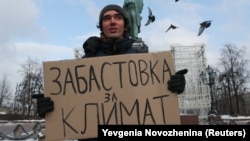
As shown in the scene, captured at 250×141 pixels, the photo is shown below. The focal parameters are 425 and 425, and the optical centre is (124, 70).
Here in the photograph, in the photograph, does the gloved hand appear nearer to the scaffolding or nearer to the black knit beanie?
the black knit beanie

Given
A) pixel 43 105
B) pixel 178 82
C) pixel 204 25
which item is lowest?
pixel 43 105

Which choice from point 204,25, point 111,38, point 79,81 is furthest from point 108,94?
point 204,25

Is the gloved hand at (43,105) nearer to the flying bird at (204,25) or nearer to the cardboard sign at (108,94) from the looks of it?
the cardboard sign at (108,94)

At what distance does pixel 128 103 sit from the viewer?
3307 millimetres

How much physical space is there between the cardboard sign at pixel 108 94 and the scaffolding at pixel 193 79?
165 feet

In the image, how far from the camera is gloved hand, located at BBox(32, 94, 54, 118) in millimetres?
3236

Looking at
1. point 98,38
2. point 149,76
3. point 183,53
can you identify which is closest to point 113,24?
point 98,38

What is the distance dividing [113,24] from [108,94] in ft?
1.99

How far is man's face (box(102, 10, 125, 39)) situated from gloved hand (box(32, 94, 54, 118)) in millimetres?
739

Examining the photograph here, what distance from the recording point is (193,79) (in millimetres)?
61469

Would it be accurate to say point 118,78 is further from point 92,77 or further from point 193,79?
point 193,79

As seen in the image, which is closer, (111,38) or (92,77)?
(92,77)

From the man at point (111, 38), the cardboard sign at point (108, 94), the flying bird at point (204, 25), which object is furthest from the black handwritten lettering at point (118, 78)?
the flying bird at point (204, 25)

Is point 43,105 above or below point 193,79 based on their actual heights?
below
